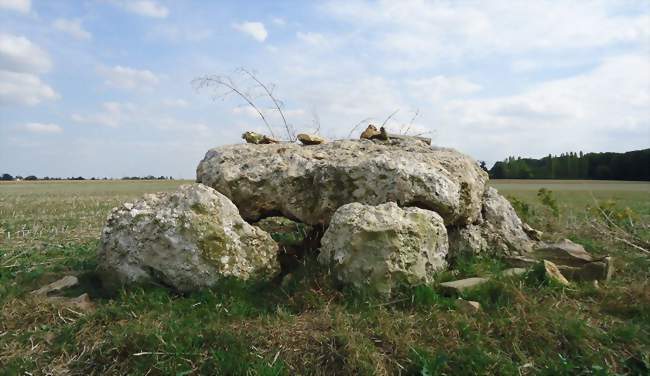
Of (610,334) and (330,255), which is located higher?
(330,255)

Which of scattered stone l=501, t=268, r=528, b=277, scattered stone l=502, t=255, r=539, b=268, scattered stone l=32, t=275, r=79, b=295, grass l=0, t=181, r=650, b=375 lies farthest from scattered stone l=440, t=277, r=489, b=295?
scattered stone l=32, t=275, r=79, b=295

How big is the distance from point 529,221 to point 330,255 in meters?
7.28

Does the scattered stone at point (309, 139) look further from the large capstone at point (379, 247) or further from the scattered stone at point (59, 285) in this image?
the scattered stone at point (59, 285)

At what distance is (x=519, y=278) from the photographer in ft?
21.8

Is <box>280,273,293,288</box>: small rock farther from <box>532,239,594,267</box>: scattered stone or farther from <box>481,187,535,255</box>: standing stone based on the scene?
<box>532,239,594,267</box>: scattered stone

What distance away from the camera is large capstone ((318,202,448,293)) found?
6.11 metres

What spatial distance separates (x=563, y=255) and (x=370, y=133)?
3.81 m

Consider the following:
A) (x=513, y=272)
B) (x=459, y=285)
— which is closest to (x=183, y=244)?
(x=459, y=285)

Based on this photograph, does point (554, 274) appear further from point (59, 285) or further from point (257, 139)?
point (59, 285)

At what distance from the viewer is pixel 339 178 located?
7.79m

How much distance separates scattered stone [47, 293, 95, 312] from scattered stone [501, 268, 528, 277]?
518 centimetres

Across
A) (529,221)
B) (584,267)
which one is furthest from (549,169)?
(584,267)

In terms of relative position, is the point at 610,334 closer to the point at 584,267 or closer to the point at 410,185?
the point at 584,267

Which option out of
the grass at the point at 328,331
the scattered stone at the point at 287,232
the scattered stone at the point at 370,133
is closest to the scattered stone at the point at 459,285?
the grass at the point at 328,331
